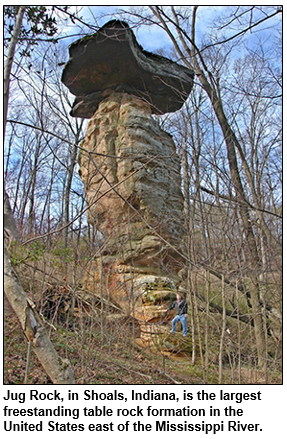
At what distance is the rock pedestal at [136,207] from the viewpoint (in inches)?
254

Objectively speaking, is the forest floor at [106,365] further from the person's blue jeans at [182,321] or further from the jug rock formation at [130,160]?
the jug rock formation at [130,160]

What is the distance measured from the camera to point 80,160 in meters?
8.48

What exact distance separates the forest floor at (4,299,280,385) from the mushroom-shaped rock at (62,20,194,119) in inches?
211

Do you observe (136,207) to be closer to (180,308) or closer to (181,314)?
(180,308)

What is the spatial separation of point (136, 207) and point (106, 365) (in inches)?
156

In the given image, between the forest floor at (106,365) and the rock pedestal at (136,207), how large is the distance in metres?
1.44

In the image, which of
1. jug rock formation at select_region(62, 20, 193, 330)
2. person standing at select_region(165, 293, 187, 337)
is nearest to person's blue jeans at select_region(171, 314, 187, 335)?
person standing at select_region(165, 293, 187, 337)

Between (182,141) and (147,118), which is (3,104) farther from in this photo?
(147,118)

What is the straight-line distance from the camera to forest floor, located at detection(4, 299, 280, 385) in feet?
12.5

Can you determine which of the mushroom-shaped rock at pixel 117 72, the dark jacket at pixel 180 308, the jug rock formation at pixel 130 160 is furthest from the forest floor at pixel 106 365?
the mushroom-shaped rock at pixel 117 72

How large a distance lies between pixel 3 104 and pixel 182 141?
113 inches

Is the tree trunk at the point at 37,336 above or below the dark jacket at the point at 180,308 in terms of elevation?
above

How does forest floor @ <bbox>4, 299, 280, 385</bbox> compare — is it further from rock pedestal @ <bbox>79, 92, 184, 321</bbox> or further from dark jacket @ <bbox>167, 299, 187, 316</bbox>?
rock pedestal @ <bbox>79, 92, 184, 321</bbox>

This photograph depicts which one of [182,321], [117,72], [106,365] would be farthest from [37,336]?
[117,72]
